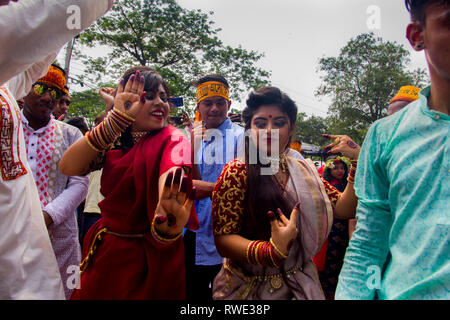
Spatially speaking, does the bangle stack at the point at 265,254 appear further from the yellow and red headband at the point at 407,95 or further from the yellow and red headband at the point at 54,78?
the yellow and red headband at the point at 407,95

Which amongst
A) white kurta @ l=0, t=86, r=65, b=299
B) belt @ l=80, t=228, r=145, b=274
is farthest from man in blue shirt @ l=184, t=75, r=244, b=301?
white kurta @ l=0, t=86, r=65, b=299

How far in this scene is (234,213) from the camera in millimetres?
1543

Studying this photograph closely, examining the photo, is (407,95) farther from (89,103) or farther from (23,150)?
(89,103)

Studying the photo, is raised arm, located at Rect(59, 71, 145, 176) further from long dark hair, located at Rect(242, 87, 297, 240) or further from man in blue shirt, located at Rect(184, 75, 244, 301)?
man in blue shirt, located at Rect(184, 75, 244, 301)

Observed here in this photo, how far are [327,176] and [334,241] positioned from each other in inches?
45.3

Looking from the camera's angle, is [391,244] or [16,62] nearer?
[391,244]

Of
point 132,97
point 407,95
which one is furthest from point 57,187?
point 407,95

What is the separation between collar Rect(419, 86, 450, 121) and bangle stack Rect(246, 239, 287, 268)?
32.1 inches

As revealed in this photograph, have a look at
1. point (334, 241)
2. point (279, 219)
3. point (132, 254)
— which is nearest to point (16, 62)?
point (132, 254)

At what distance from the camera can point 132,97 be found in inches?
58.9

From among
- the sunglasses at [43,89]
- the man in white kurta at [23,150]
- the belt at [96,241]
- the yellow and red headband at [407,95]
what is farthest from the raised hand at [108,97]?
the yellow and red headband at [407,95]

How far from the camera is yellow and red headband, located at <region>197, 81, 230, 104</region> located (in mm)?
3107
